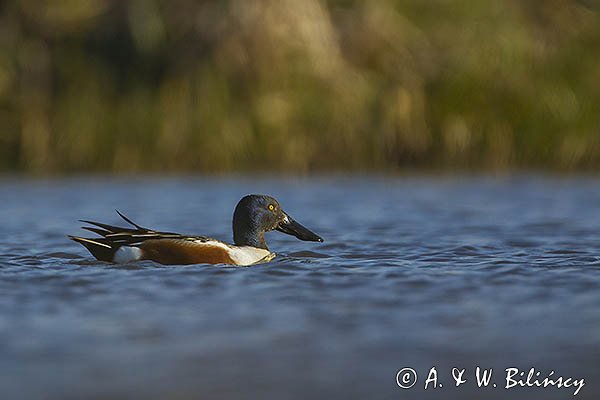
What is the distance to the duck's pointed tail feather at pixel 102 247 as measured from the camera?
7.54 m

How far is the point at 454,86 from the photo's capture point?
14.8m

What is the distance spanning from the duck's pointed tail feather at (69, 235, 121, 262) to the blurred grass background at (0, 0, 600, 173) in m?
7.11

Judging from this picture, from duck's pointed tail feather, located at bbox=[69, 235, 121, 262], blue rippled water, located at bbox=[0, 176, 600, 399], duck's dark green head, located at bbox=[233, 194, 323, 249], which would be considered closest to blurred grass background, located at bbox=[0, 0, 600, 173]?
blue rippled water, located at bbox=[0, 176, 600, 399]

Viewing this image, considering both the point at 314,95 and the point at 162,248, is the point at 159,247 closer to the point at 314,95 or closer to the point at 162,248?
the point at 162,248

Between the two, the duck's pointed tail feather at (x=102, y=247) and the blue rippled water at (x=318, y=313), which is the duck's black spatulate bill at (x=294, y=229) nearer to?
the blue rippled water at (x=318, y=313)

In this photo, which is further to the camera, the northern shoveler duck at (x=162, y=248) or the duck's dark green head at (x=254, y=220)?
the duck's dark green head at (x=254, y=220)

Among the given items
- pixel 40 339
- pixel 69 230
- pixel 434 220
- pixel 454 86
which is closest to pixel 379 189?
pixel 454 86

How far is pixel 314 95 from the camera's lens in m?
14.7

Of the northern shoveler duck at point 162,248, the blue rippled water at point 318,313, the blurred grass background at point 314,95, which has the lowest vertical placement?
the blue rippled water at point 318,313

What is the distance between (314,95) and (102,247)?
739 cm

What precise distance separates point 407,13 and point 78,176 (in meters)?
4.57

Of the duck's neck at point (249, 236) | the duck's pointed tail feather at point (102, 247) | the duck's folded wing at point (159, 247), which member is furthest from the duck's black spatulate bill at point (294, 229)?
the duck's pointed tail feather at point (102, 247)

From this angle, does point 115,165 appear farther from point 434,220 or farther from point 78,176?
point 434,220

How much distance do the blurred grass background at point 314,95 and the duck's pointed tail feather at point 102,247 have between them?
23.3 feet
